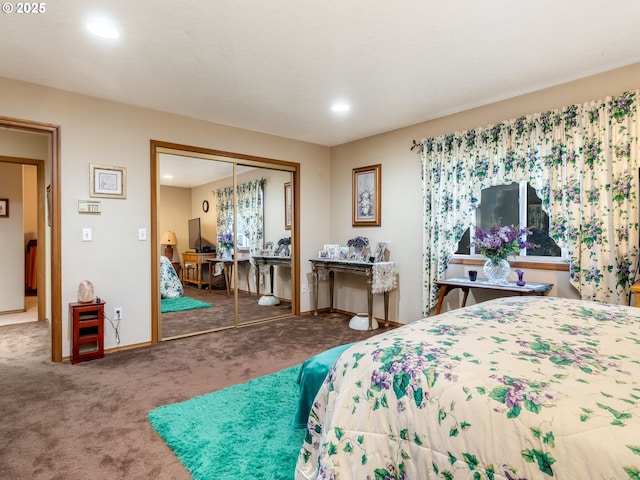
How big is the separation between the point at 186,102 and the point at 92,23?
1315 millimetres

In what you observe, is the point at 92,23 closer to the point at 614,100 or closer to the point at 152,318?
the point at 152,318

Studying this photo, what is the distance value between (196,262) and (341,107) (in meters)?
2.44

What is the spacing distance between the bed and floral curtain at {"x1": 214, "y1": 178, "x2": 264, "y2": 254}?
0.72 metres

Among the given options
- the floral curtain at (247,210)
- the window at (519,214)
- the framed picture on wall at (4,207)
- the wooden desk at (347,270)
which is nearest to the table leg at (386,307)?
the wooden desk at (347,270)

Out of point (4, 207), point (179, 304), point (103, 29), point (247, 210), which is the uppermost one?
point (103, 29)

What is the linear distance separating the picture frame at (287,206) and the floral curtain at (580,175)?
2.25 m

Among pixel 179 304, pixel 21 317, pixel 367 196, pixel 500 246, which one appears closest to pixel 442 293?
pixel 500 246

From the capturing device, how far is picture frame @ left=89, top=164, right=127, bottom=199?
3.34 m

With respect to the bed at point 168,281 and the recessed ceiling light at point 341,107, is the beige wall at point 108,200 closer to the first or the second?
the bed at point 168,281

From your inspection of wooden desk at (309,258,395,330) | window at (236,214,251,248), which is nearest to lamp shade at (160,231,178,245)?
window at (236,214,251,248)

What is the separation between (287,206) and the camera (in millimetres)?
4934

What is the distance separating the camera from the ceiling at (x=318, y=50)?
2059 millimetres

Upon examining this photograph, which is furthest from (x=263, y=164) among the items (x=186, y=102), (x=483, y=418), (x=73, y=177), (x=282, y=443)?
(x=483, y=418)

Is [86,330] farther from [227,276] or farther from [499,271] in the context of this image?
[499,271]
